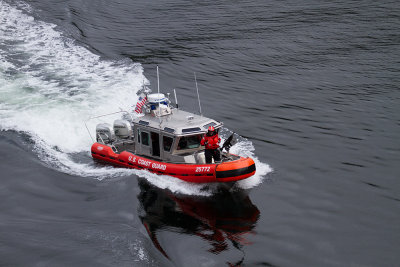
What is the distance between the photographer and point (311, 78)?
26.1 m

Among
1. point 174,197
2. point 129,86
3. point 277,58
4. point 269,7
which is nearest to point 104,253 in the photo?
point 174,197

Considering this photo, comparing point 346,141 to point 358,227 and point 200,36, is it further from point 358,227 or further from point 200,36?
point 200,36

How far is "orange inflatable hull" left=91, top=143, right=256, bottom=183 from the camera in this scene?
50.9ft

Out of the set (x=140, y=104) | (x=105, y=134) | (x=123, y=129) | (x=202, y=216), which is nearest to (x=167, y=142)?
(x=140, y=104)

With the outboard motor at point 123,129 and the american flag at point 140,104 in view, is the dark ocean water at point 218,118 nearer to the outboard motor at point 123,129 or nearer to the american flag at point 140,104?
the outboard motor at point 123,129

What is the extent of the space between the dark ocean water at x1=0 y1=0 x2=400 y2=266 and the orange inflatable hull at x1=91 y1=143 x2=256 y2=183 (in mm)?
396

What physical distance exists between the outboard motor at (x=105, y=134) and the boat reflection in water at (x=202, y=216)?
3618 millimetres

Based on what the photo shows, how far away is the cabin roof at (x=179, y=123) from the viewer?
16.4 metres

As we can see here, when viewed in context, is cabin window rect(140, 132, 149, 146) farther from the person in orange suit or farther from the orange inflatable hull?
the person in orange suit

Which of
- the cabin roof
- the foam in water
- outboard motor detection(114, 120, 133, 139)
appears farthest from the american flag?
the foam in water

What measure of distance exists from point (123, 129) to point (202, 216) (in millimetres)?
6267

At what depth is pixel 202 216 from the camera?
14516 millimetres

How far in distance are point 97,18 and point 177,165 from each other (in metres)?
23.5

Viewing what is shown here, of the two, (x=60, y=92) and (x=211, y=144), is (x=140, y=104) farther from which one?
(x=60, y=92)
